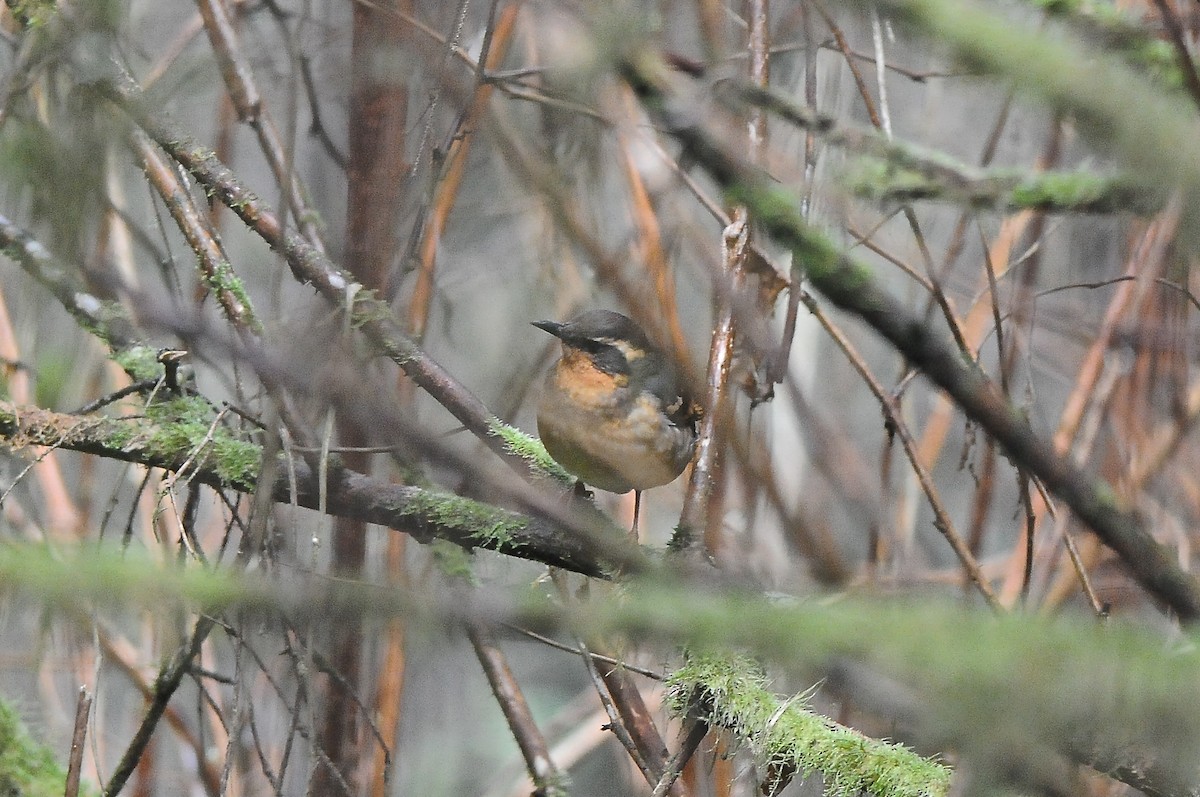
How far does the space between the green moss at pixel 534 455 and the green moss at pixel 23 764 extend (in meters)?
1.19

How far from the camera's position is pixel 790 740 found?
1517mm

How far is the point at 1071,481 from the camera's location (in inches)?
19.7

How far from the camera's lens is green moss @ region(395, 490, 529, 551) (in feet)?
5.03

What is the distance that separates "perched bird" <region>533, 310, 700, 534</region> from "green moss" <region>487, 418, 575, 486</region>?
0.21 ft

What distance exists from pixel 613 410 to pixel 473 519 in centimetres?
73

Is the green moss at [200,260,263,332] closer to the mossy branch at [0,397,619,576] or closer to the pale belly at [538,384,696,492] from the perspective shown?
the mossy branch at [0,397,619,576]

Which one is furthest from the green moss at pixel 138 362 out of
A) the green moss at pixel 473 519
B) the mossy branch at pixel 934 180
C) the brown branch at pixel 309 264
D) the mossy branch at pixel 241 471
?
the mossy branch at pixel 934 180

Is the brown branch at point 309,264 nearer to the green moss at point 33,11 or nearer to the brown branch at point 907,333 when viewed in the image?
the green moss at point 33,11

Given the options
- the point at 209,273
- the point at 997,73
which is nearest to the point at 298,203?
the point at 209,273

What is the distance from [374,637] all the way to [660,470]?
1841 millimetres

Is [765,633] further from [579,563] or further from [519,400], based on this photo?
[519,400]

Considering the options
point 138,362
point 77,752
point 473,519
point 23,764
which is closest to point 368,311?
point 473,519

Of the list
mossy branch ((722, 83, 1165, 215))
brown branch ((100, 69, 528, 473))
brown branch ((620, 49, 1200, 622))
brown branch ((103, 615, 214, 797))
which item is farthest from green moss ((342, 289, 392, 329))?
brown branch ((620, 49, 1200, 622))

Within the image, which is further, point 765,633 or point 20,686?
point 20,686
